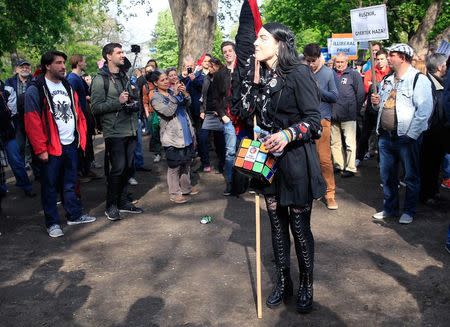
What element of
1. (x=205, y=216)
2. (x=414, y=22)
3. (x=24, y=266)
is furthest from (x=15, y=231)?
(x=414, y=22)

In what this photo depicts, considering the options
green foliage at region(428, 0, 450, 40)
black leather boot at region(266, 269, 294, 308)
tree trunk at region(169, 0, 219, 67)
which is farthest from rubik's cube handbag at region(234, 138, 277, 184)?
green foliage at region(428, 0, 450, 40)

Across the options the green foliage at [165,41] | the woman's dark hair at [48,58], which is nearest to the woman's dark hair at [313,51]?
the woman's dark hair at [48,58]

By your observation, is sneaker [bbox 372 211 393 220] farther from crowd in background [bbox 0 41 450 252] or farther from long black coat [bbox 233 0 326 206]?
long black coat [bbox 233 0 326 206]

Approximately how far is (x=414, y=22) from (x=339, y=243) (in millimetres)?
25218

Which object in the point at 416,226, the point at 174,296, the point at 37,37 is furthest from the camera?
the point at 37,37

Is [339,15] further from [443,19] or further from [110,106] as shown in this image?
[110,106]

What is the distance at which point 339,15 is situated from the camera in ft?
89.6

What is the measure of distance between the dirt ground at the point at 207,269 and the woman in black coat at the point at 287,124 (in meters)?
0.61

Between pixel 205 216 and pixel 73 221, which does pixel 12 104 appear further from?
pixel 205 216

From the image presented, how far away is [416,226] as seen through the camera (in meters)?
Answer: 5.85

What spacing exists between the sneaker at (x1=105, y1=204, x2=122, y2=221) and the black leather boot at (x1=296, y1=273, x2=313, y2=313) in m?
3.37

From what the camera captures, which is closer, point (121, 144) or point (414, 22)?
point (121, 144)

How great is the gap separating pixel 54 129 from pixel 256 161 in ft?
10.6

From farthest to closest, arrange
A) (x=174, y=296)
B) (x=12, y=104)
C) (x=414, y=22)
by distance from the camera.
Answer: (x=414, y=22) → (x=12, y=104) → (x=174, y=296)
